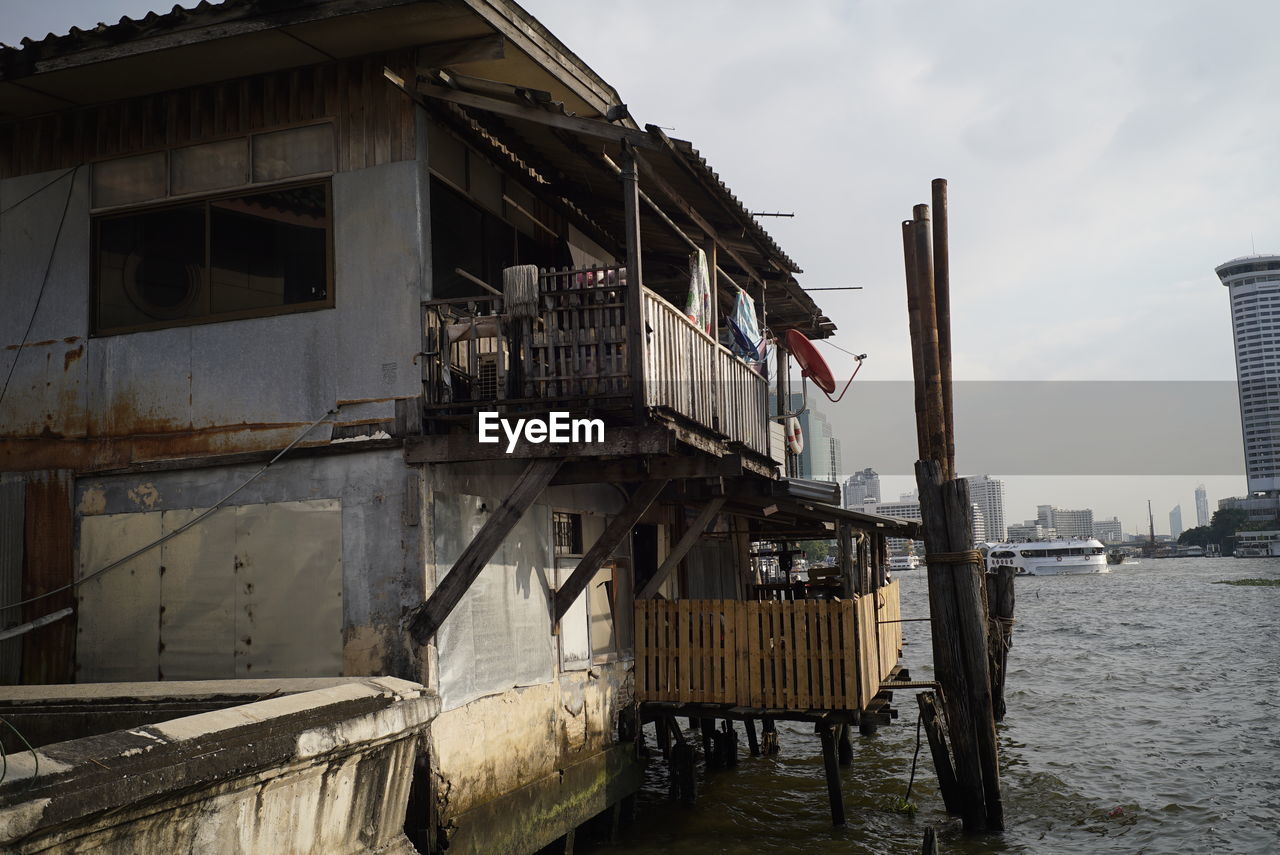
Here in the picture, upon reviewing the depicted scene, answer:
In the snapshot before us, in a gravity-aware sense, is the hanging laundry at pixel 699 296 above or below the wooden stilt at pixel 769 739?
above

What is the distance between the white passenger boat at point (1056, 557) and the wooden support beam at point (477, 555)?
362ft

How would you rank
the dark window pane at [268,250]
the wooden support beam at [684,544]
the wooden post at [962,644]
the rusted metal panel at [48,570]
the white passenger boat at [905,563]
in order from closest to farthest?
the dark window pane at [268,250], the rusted metal panel at [48,570], the wooden post at [962,644], the wooden support beam at [684,544], the white passenger boat at [905,563]

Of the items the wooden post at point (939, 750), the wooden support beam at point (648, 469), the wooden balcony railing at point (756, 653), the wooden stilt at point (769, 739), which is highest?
the wooden support beam at point (648, 469)

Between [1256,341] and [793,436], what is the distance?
15507cm

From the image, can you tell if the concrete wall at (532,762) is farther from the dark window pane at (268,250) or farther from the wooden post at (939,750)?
the dark window pane at (268,250)

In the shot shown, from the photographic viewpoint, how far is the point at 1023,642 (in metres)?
41.7

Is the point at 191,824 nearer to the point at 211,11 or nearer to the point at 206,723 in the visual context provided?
the point at 206,723

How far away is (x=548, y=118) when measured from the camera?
943cm

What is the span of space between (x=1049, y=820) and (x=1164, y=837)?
1350 millimetres

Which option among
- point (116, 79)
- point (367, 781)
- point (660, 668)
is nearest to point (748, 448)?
point (660, 668)

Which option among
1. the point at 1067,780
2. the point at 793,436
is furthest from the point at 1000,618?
the point at 793,436

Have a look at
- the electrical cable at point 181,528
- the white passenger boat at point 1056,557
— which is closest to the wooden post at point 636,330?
the electrical cable at point 181,528

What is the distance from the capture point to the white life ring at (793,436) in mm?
14984

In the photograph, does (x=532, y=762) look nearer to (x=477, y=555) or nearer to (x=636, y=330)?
(x=477, y=555)
